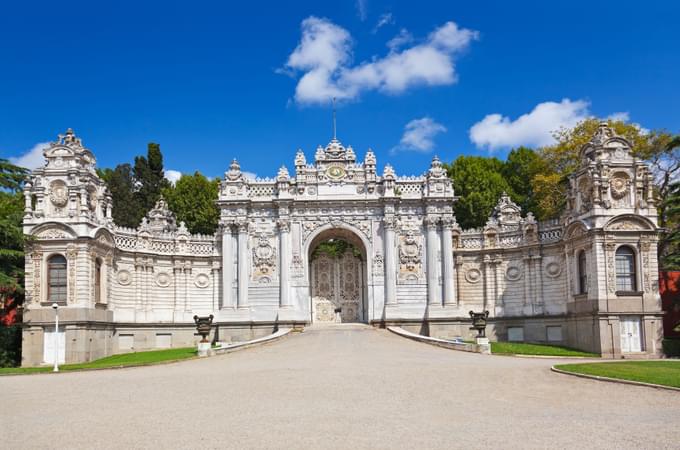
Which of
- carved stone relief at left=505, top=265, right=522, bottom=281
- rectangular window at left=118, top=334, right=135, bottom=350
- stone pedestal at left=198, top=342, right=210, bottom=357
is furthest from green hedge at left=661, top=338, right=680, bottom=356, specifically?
rectangular window at left=118, top=334, right=135, bottom=350

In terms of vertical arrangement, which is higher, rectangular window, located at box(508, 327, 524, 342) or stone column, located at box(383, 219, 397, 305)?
stone column, located at box(383, 219, 397, 305)

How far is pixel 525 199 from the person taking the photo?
206 ft

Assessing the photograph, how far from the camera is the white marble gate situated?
163 ft

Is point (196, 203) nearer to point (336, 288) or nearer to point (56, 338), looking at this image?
point (336, 288)

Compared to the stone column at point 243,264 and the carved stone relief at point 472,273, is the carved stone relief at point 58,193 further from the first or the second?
the carved stone relief at point 472,273

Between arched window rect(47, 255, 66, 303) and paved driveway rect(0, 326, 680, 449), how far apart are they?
9.21 meters

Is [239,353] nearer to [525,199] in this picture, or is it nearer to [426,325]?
[426,325]

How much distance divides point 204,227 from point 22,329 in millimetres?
28492

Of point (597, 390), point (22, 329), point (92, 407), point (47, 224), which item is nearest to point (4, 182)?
point (47, 224)

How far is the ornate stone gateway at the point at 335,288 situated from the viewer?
4966 centimetres

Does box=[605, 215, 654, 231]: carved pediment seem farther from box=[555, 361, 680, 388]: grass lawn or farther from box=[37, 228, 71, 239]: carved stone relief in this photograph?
box=[37, 228, 71, 239]: carved stone relief

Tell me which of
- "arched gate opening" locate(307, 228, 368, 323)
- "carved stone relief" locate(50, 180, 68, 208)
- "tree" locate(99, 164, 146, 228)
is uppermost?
"tree" locate(99, 164, 146, 228)

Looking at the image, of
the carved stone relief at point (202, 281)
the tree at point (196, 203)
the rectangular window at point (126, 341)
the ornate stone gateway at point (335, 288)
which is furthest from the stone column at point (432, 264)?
the tree at point (196, 203)

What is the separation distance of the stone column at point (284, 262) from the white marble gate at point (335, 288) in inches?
248
